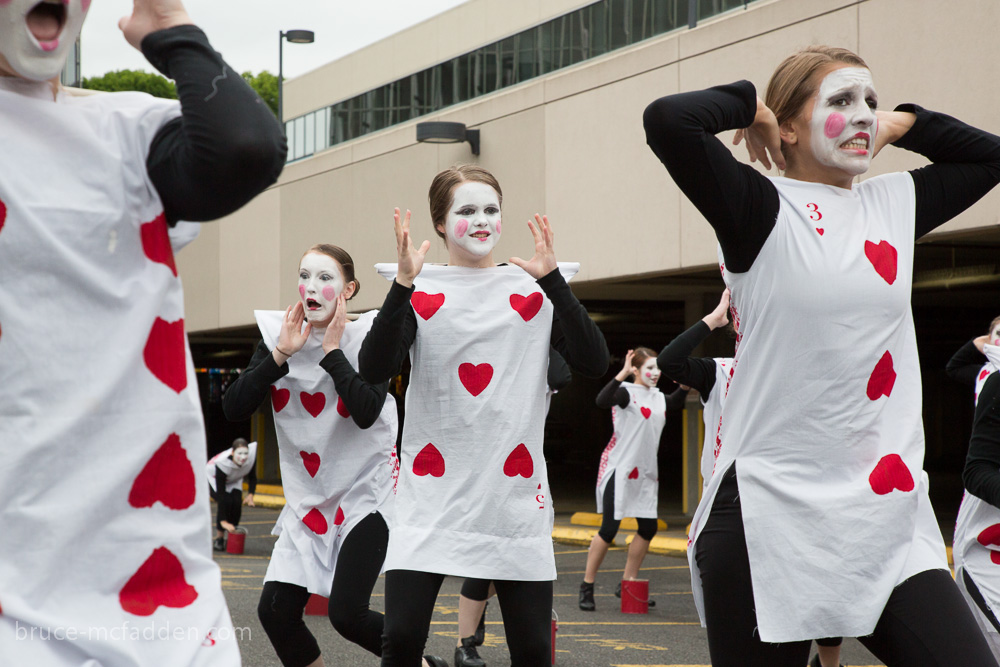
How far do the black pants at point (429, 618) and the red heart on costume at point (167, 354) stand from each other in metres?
2.04

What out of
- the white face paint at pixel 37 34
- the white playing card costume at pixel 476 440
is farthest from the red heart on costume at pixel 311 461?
the white face paint at pixel 37 34

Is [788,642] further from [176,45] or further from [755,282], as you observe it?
[176,45]

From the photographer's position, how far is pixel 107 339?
220 centimetres

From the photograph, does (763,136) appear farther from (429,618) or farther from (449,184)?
(429,618)

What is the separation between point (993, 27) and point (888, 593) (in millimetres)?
8609

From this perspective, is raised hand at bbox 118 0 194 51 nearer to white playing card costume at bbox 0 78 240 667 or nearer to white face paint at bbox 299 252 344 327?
white playing card costume at bbox 0 78 240 667

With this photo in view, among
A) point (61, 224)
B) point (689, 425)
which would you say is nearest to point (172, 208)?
point (61, 224)

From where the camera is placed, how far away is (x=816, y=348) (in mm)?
3021

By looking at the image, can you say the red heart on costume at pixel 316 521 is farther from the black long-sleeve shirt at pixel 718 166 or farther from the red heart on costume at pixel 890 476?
the red heart on costume at pixel 890 476

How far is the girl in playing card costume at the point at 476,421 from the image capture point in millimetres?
4301

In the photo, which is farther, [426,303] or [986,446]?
[986,446]

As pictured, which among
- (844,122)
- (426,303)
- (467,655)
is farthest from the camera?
(467,655)

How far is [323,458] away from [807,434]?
281 cm

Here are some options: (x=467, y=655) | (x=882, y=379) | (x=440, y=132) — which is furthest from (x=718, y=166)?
(x=440, y=132)
